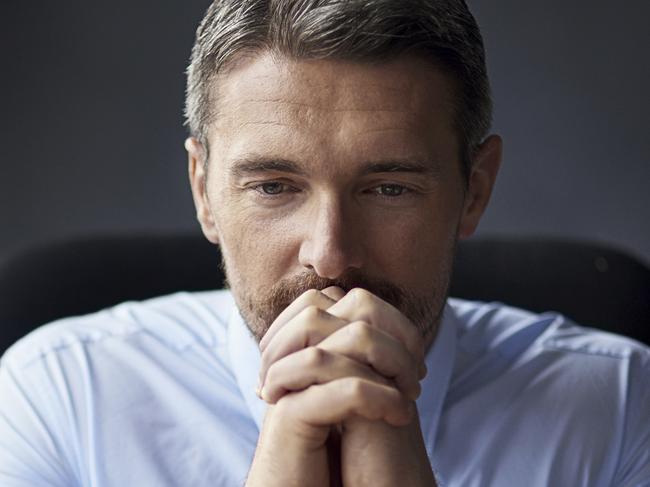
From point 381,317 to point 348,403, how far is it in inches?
4.3

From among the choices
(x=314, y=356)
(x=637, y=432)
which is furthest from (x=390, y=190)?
(x=637, y=432)

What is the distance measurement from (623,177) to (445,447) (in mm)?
1484

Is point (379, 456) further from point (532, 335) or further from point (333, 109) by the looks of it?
point (532, 335)

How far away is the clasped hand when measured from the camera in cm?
114

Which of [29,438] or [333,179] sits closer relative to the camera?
[333,179]

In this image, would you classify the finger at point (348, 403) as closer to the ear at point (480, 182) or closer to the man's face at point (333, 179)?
the man's face at point (333, 179)

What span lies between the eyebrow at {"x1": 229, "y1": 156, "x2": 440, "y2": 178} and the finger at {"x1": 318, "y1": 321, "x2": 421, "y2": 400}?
Result: 0.76ft

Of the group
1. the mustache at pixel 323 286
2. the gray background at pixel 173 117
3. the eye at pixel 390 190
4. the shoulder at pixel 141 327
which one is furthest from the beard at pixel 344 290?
the gray background at pixel 173 117

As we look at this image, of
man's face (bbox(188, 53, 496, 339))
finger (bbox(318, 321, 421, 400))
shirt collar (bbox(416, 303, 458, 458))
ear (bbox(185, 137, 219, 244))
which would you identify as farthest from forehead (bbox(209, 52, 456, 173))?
shirt collar (bbox(416, 303, 458, 458))

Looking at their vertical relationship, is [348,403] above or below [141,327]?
above

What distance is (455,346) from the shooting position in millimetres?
1656

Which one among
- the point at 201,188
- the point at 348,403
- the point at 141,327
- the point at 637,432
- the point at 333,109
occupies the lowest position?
the point at 637,432

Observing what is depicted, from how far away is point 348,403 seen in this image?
3.69 ft

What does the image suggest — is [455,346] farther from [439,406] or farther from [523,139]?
[523,139]
